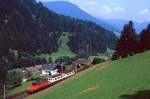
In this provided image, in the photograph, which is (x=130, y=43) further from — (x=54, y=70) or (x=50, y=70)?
(x=50, y=70)

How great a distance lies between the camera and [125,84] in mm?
33000

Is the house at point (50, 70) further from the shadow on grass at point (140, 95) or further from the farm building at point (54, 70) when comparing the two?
the shadow on grass at point (140, 95)

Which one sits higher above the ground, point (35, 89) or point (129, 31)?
point (129, 31)

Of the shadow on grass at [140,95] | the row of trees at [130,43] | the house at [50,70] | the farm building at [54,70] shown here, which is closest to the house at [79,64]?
the farm building at [54,70]

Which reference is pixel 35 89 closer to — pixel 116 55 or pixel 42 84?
pixel 42 84

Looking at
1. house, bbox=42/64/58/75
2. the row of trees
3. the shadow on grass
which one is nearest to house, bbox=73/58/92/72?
house, bbox=42/64/58/75

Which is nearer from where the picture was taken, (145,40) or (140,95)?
(140,95)

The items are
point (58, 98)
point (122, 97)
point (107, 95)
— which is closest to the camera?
point (122, 97)

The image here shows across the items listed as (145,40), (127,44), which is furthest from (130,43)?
(145,40)

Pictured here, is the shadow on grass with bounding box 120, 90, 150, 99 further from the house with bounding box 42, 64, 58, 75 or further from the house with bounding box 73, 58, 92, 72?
the house with bounding box 42, 64, 58, 75

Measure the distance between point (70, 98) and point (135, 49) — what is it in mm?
47755

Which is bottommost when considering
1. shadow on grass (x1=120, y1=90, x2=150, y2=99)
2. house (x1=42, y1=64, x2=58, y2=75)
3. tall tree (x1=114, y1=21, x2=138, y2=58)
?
house (x1=42, y1=64, x2=58, y2=75)

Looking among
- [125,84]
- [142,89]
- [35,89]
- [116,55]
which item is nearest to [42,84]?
[35,89]

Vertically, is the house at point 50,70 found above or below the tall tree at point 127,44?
below
